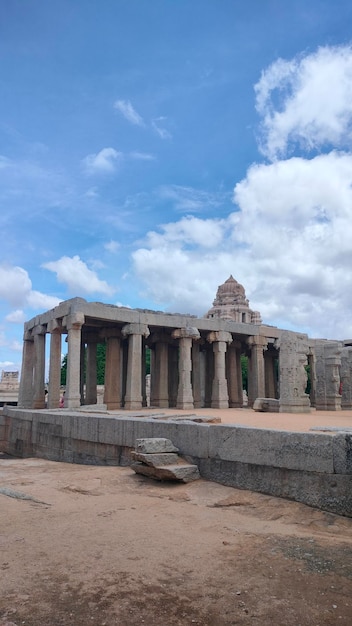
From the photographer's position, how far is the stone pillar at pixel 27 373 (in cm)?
2602

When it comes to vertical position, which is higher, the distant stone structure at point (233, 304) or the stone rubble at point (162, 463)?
the distant stone structure at point (233, 304)

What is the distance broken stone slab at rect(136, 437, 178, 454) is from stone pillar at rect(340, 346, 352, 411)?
58.8ft

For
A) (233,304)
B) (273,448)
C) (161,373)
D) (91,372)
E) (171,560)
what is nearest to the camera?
(171,560)

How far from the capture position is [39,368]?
24797 mm

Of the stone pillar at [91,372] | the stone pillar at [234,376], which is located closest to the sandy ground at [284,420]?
the stone pillar at [91,372]

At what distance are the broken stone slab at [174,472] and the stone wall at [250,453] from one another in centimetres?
27

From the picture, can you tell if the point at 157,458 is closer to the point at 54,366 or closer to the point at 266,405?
the point at 266,405

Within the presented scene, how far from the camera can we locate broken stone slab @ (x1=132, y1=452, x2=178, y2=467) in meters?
8.85

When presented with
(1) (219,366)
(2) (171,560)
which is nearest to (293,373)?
(1) (219,366)

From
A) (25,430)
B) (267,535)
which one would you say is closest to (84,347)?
(25,430)

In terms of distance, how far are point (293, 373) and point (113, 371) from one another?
32.5ft

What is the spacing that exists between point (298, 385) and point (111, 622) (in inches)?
674

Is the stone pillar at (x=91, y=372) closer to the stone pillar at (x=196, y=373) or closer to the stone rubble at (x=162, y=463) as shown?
the stone pillar at (x=196, y=373)

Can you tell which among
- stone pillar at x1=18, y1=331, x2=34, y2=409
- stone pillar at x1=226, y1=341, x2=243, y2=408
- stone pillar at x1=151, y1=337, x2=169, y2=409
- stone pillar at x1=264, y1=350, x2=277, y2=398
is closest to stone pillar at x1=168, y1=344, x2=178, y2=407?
stone pillar at x1=151, y1=337, x2=169, y2=409
